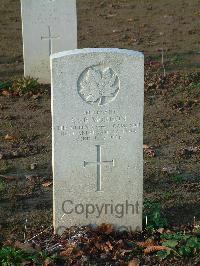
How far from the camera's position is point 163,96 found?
9406mm

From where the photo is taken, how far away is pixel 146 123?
8445 mm

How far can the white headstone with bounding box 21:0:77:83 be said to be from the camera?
31.3 feet

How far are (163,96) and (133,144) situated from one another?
431cm

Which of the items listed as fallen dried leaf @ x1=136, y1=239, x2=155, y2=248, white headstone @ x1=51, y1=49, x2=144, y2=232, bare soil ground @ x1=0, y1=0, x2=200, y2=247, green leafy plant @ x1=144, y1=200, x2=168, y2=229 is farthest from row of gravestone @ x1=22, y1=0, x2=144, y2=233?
bare soil ground @ x1=0, y1=0, x2=200, y2=247

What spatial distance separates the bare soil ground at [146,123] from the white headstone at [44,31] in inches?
25.0

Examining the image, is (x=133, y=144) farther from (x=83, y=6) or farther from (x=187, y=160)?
(x=83, y=6)

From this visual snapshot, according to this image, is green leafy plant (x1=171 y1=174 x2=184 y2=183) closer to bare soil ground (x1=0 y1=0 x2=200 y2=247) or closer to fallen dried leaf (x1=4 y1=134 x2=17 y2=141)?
bare soil ground (x1=0 y1=0 x2=200 y2=247)

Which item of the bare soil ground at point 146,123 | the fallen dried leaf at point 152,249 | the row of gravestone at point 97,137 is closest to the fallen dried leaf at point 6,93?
the bare soil ground at point 146,123

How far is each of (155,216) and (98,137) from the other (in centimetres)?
95

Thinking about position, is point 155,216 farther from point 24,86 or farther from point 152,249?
point 24,86

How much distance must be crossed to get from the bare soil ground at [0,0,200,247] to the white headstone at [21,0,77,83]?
0.64 metres

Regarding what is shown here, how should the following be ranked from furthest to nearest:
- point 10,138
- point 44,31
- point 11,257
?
point 44,31 → point 10,138 → point 11,257

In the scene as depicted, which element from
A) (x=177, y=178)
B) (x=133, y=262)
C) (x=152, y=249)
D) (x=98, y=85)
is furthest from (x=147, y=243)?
(x=177, y=178)

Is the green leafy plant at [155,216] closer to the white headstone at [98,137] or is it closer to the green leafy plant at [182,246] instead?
the white headstone at [98,137]
